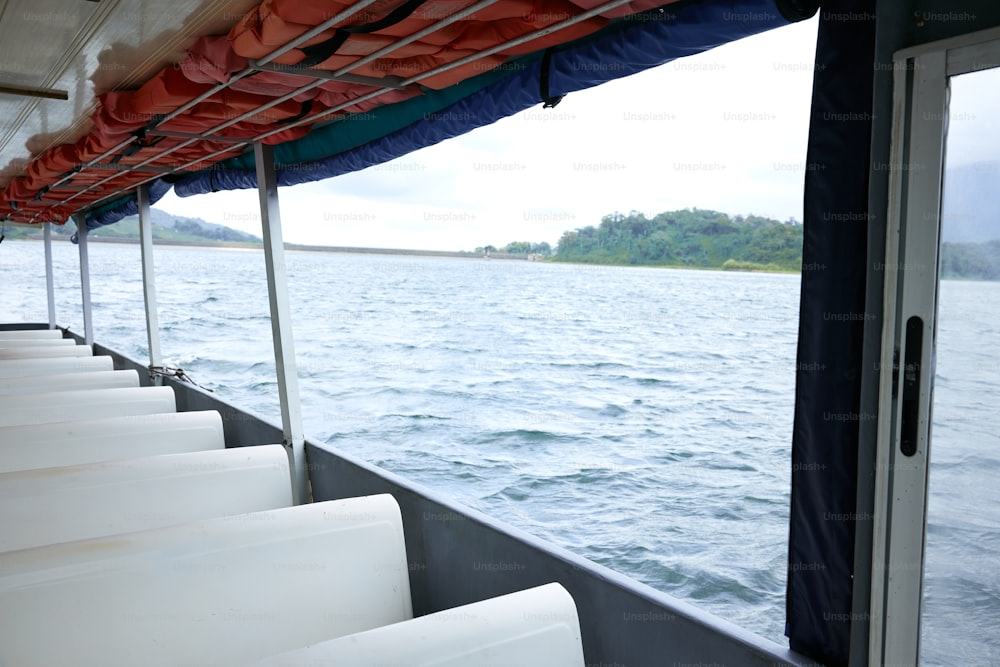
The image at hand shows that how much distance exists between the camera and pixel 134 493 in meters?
2.62

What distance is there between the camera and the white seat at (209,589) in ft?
5.74

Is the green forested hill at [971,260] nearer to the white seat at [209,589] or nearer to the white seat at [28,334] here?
the white seat at [209,589]

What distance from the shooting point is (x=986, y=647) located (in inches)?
209

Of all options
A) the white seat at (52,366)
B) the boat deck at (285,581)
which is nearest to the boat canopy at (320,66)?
the boat deck at (285,581)

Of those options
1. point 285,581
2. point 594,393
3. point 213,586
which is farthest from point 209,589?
point 594,393

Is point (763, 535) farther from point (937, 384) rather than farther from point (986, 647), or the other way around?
point (937, 384)

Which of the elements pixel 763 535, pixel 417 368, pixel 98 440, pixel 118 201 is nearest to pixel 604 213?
pixel 417 368

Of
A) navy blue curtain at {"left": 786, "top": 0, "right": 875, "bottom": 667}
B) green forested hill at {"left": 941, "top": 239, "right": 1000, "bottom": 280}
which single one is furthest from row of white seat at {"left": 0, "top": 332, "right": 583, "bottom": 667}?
green forested hill at {"left": 941, "top": 239, "right": 1000, "bottom": 280}

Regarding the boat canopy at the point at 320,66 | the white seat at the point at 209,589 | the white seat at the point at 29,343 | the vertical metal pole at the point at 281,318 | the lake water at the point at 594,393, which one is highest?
the boat canopy at the point at 320,66

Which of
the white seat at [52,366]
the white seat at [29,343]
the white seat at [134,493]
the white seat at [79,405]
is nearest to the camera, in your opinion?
the white seat at [134,493]

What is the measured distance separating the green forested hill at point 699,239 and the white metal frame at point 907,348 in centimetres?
2419

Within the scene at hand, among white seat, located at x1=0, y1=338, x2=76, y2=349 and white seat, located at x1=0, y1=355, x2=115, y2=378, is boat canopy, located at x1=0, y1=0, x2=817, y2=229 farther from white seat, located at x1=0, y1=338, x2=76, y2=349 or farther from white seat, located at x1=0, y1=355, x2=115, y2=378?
white seat, located at x1=0, y1=338, x2=76, y2=349

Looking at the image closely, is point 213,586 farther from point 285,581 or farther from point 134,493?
point 134,493

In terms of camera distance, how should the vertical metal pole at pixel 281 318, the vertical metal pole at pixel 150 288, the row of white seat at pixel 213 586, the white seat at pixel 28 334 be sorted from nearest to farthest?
the row of white seat at pixel 213 586 → the vertical metal pole at pixel 281 318 → the vertical metal pole at pixel 150 288 → the white seat at pixel 28 334
